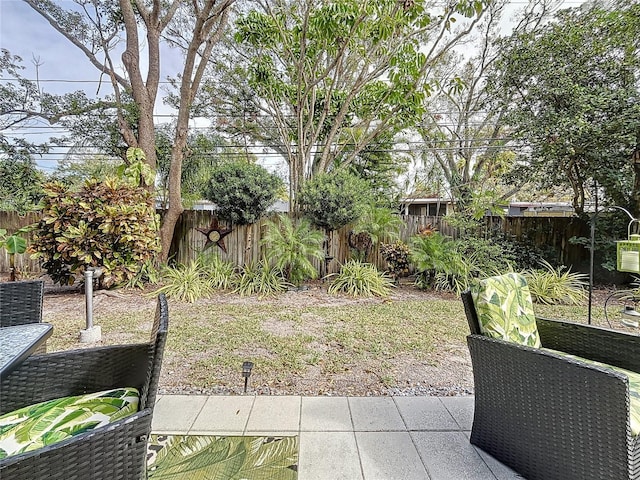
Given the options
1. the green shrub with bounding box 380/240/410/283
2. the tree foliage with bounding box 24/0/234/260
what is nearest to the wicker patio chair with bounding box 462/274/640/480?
the green shrub with bounding box 380/240/410/283

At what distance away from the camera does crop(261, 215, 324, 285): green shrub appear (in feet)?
16.9

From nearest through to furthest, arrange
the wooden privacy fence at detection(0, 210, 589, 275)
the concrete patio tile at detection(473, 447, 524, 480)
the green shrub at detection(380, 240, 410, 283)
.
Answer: the concrete patio tile at detection(473, 447, 524, 480), the green shrub at detection(380, 240, 410, 283), the wooden privacy fence at detection(0, 210, 589, 275)

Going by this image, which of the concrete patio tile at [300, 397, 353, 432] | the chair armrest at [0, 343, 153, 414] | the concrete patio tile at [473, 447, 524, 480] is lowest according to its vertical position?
the concrete patio tile at [473, 447, 524, 480]

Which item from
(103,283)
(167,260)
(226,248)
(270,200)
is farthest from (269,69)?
(103,283)

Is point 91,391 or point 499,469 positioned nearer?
point 91,391

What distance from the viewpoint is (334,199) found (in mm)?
5328

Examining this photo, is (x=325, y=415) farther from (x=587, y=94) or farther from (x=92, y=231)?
(x=587, y=94)

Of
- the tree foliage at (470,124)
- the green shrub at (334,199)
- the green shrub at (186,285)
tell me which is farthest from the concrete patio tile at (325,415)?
the tree foliage at (470,124)

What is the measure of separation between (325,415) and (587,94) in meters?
6.10

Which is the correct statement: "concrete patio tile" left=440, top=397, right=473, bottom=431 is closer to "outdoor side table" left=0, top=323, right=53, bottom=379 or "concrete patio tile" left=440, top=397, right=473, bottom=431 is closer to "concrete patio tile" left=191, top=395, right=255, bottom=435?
"concrete patio tile" left=191, top=395, right=255, bottom=435

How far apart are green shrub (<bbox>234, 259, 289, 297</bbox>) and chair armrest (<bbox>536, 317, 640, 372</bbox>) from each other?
391 centimetres

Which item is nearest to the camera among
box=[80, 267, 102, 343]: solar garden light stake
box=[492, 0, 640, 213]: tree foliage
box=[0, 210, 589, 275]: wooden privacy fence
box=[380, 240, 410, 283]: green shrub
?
box=[80, 267, 102, 343]: solar garden light stake

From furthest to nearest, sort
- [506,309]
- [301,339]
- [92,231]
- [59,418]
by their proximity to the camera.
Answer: [92,231], [301,339], [506,309], [59,418]

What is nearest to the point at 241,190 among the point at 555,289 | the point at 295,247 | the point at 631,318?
the point at 295,247
